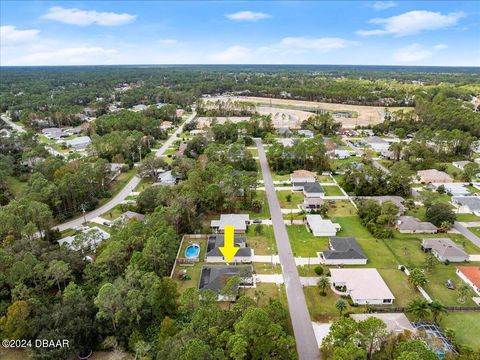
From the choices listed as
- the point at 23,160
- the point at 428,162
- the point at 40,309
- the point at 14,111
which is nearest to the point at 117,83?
the point at 14,111

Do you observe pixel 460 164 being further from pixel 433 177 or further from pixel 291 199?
pixel 291 199

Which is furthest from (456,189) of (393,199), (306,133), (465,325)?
(306,133)

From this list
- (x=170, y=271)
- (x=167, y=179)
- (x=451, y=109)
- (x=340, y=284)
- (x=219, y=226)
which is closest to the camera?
(x=340, y=284)

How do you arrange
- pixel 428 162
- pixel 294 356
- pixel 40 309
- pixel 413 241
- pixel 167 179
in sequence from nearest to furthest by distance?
pixel 294 356 → pixel 40 309 → pixel 413 241 → pixel 167 179 → pixel 428 162

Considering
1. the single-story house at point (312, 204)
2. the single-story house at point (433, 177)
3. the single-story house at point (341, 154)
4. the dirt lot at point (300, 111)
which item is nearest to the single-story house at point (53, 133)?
the dirt lot at point (300, 111)

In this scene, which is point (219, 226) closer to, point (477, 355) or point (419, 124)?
point (477, 355)

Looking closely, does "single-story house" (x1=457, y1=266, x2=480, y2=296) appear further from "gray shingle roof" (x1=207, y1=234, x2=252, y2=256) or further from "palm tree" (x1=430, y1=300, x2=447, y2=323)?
"gray shingle roof" (x1=207, y1=234, x2=252, y2=256)

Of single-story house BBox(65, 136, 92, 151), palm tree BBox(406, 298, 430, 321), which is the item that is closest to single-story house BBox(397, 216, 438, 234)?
palm tree BBox(406, 298, 430, 321)
